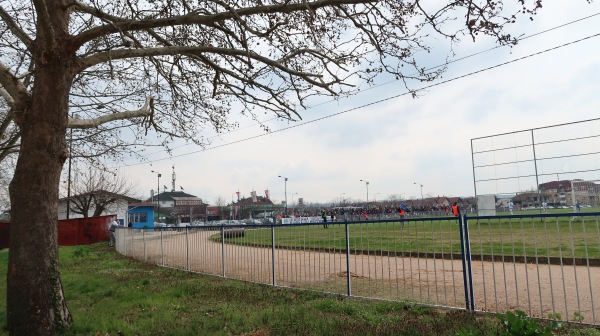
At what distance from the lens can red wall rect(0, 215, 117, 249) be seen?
30.4 m

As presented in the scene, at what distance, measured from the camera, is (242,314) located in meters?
6.77

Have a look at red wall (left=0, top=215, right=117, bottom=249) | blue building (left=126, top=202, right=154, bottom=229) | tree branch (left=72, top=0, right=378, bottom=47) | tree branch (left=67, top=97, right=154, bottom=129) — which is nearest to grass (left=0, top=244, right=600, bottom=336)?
tree branch (left=67, top=97, right=154, bottom=129)

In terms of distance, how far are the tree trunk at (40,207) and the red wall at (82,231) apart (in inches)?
1049

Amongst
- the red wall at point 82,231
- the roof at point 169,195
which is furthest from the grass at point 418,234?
the roof at point 169,195

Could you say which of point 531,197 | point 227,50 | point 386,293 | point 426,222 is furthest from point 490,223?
point 531,197

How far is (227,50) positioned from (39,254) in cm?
455

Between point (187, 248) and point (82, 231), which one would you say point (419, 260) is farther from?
point (82, 231)

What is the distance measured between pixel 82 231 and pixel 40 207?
89.4ft

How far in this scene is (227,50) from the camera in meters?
8.16

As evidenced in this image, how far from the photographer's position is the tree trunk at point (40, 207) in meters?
6.14

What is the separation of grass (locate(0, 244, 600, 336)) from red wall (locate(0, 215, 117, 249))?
22.4m

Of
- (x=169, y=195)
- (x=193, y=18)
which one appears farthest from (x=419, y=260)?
(x=169, y=195)

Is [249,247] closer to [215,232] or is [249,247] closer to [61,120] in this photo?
[215,232]

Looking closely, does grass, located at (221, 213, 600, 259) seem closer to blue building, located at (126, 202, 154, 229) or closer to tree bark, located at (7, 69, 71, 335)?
tree bark, located at (7, 69, 71, 335)
